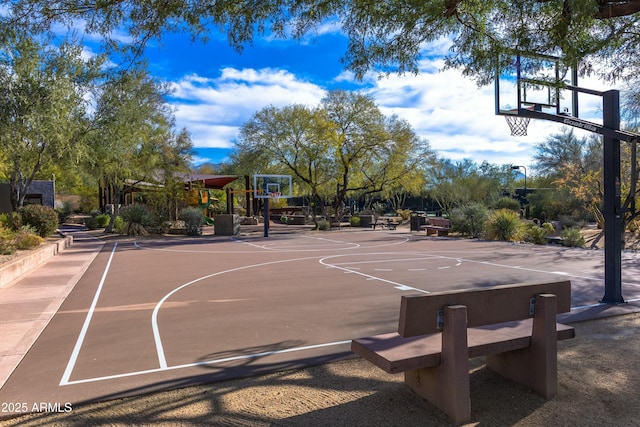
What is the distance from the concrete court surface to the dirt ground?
0.97ft

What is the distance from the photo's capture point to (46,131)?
53.0ft

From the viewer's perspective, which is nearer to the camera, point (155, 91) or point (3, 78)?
point (3, 78)

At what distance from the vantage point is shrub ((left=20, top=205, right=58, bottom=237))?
19812 millimetres

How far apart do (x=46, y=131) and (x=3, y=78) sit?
6.95 ft

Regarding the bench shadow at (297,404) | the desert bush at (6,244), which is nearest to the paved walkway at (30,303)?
the desert bush at (6,244)

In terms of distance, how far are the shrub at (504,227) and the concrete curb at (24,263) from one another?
19.0 metres

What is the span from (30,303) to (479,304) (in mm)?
8358

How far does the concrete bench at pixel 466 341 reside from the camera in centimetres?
358

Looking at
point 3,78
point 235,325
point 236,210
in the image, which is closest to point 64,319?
point 235,325

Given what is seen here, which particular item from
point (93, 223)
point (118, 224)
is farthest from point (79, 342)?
point (93, 223)

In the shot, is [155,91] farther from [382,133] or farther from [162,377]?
[162,377]

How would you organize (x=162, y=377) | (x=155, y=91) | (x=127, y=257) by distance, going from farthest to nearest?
(x=155, y=91) → (x=127, y=257) → (x=162, y=377)

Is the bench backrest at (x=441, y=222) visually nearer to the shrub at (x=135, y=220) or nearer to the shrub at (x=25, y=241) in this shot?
the shrub at (x=135, y=220)

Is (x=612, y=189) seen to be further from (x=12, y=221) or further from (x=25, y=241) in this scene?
(x=12, y=221)
